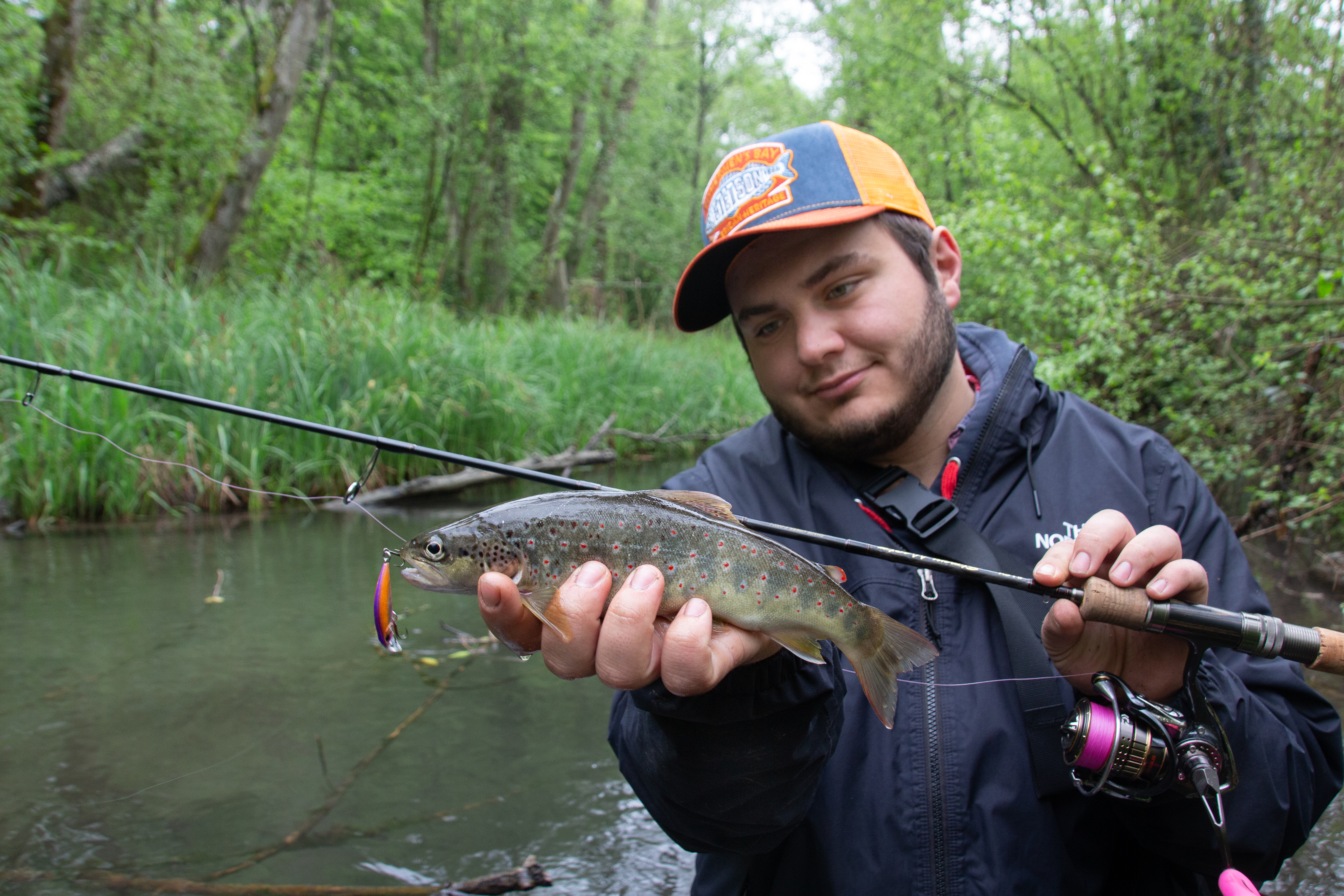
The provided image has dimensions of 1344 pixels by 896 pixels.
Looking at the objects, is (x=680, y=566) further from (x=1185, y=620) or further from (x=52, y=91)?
(x=52, y=91)

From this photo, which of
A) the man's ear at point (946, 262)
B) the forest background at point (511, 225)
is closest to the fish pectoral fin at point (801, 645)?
the man's ear at point (946, 262)

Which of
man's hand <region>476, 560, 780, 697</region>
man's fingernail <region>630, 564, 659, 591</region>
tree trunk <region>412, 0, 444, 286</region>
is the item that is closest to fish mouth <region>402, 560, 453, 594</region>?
man's hand <region>476, 560, 780, 697</region>

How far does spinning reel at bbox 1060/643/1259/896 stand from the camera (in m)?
1.52

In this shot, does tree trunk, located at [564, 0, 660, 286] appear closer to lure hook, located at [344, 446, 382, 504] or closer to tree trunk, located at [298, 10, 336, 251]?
tree trunk, located at [298, 10, 336, 251]

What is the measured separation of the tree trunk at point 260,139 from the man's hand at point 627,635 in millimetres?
10760

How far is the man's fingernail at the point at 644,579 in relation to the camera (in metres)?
1.52

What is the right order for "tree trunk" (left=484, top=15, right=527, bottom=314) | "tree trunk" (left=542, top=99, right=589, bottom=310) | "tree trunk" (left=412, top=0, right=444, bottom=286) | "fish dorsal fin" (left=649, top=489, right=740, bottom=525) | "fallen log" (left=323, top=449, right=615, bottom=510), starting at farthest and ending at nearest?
"tree trunk" (left=542, top=99, right=589, bottom=310)
"tree trunk" (left=484, top=15, right=527, bottom=314)
"tree trunk" (left=412, top=0, right=444, bottom=286)
"fallen log" (left=323, top=449, right=615, bottom=510)
"fish dorsal fin" (left=649, top=489, right=740, bottom=525)

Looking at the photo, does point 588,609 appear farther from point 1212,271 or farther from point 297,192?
point 297,192

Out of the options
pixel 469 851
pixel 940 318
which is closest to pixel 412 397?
pixel 469 851

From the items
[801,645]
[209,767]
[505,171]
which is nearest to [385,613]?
[801,645]

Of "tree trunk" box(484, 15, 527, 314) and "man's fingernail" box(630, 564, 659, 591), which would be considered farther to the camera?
"tree trunk" box(484, 15, 527, 314)

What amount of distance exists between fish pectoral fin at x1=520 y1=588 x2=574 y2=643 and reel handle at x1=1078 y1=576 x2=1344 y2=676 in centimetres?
98

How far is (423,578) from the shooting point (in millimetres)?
1677

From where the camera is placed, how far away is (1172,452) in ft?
7.01
